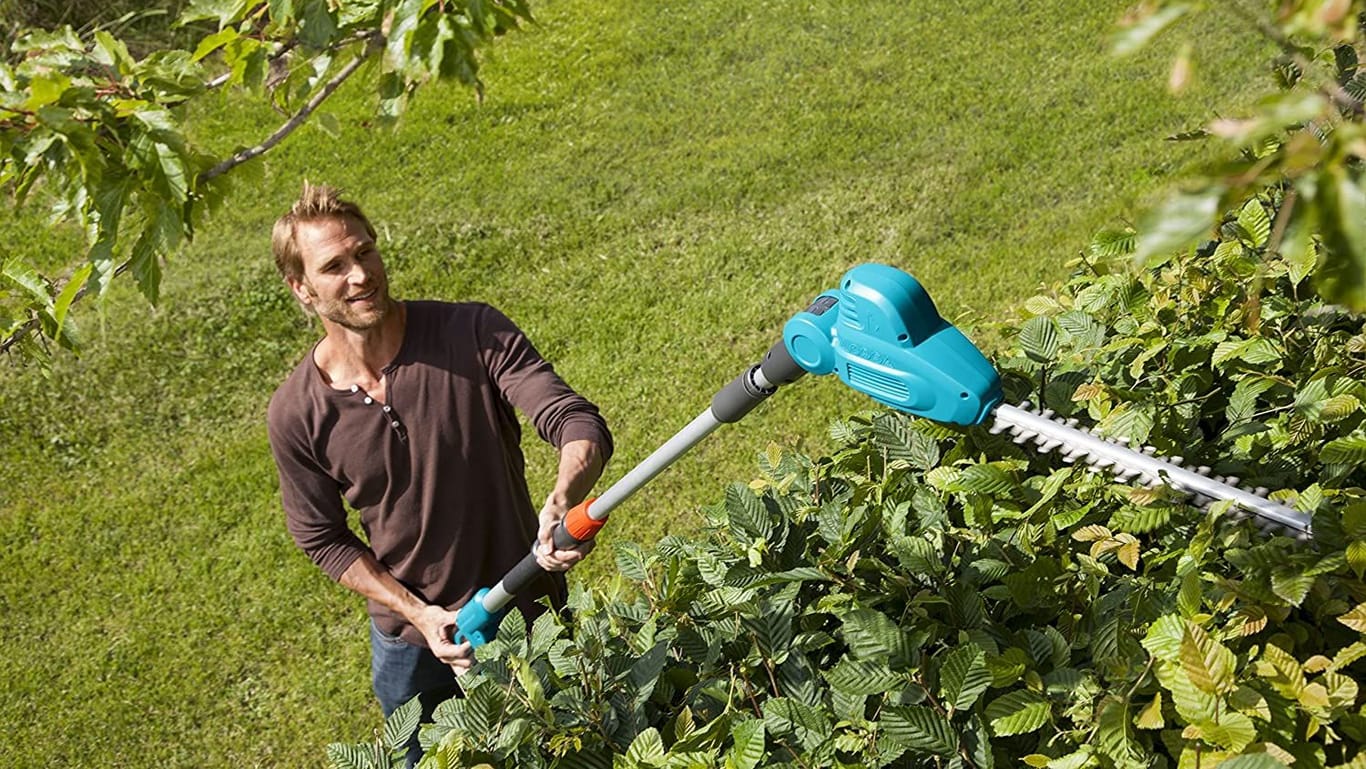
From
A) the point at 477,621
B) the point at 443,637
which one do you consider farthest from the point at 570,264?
the point at 477,621

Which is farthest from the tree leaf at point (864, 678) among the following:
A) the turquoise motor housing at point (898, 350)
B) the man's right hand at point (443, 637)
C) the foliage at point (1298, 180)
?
the man's right hand at point (443, 637)

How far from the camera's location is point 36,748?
4.66m

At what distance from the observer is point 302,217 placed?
308 cm

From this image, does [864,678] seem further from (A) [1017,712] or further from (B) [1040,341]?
(B) [1040,341]

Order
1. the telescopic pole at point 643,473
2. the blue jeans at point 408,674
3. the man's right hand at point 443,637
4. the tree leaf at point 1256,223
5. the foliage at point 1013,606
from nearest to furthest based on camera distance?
the foliage at point 1013,606 < the telescopic pole at point 643,473 < the tree leaf at point 1256,223 < the man's right hand at point 443,637 < the blue jeans at point 408,674

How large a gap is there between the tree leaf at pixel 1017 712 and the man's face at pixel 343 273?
1.85 metres

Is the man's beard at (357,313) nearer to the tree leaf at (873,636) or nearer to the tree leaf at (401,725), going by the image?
the tree leaf at (401,725)

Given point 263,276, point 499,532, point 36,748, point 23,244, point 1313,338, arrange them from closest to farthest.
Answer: point 1313,338
point 499,532
point 36,748
point 263,276
point 23,244

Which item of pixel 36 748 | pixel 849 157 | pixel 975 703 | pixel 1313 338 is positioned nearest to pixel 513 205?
pixel 849 157

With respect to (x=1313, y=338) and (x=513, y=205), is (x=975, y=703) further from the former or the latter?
(x=513, y=205)

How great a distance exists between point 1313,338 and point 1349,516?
90 centimetres

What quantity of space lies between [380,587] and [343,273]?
0.80 meters

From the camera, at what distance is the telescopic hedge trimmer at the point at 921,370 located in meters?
1.68

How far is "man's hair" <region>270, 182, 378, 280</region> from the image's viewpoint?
10.1 ft
